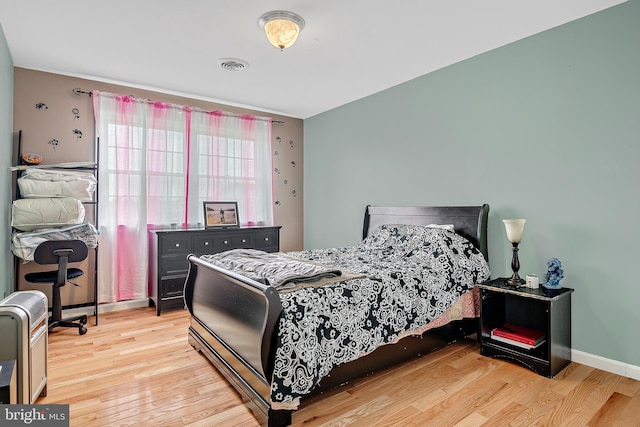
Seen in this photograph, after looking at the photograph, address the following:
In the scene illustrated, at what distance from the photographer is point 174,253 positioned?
13.0 feet

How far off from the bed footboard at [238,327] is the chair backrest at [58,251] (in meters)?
1.13

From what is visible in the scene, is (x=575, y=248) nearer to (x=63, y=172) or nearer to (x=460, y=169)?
(x=460, y=169)

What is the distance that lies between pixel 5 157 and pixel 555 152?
4524mm

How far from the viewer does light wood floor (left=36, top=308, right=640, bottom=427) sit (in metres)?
1.95

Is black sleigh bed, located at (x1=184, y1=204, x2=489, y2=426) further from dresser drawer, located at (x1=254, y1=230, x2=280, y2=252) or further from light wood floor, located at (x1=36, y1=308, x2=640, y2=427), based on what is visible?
dresser drawer, located at (x1=254, y1=230, x2=280, y2=252)

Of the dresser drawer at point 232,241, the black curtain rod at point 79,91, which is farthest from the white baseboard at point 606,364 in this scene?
the black curtain rod at point 79,91

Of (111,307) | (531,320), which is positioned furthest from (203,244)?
(531,320)

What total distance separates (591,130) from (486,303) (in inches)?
58.8

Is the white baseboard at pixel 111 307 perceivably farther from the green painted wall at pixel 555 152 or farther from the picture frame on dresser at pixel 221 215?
the green painted wall at pixel 555 152

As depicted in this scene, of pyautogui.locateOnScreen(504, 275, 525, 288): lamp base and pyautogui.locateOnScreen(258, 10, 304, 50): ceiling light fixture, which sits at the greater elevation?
pyautogui.locateOnScreen(258, 10, 304, 50): ceiling light fixture

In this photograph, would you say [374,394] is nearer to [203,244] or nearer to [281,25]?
[281,25]

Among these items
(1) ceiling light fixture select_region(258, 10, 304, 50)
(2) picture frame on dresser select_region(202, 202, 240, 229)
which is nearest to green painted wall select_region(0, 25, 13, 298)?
(2) picture frame on dresser select_region(202, 202, 240, 229)

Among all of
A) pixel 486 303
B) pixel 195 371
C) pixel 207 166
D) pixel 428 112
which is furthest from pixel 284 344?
pixel 207 166

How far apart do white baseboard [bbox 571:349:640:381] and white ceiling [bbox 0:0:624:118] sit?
2487 millimetres
